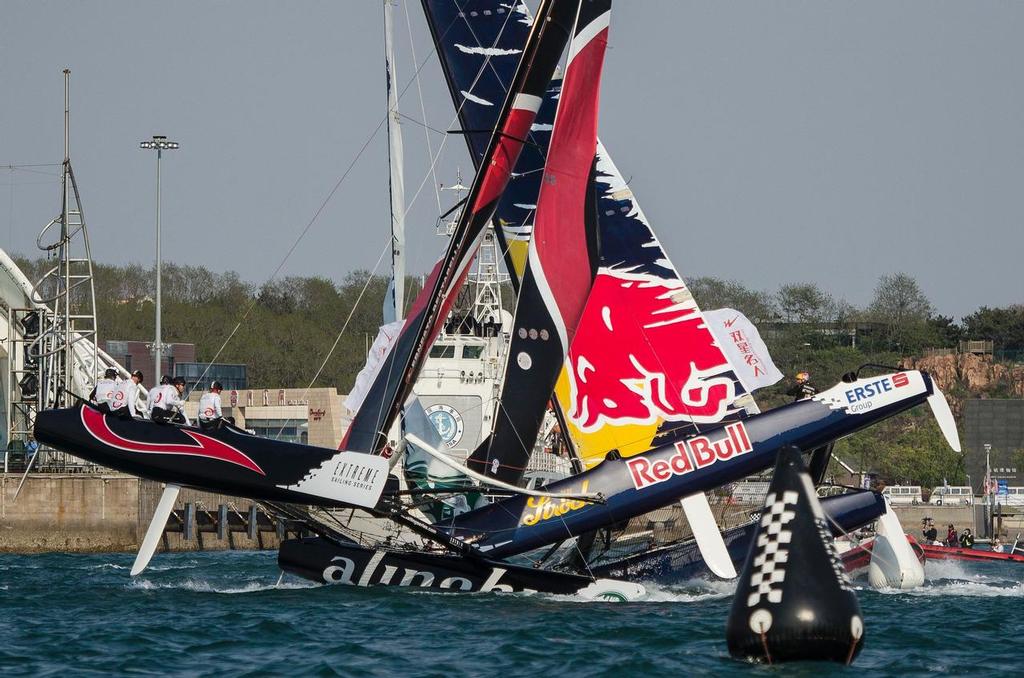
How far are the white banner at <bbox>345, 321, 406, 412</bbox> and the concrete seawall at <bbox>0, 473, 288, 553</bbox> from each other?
42.6ft

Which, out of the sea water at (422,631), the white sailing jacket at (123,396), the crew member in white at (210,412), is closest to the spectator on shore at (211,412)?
the crew member in white at (210,412)

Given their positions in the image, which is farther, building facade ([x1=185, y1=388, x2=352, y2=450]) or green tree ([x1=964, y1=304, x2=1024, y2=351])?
green tree ([x1=964, y1=304, x2=1024, y2=351])

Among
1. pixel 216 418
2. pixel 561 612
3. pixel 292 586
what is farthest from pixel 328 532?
pixel 561 612

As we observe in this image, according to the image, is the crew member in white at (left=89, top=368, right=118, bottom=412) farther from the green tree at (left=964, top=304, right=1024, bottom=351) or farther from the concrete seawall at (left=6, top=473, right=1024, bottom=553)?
the green tree at (left=964, top=304, right=1024, bottom=351)

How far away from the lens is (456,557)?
72.6ft

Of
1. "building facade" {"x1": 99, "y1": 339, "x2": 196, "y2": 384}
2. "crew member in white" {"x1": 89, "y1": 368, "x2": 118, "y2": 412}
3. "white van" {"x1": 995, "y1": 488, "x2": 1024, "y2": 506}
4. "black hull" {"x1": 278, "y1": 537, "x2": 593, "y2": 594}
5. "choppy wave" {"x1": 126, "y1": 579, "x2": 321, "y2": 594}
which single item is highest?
"building facade" {"x1": 99, "y1": 339, "x2": 196, "y2": 384}

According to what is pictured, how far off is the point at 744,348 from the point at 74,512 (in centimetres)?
1750

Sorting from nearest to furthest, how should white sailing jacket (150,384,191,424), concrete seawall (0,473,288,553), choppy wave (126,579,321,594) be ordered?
white sailing jacket (150,384,191,424) → choppy wave (126,579,321,594) → concrete seawall (0,473,288,553)

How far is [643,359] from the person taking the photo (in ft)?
85.3

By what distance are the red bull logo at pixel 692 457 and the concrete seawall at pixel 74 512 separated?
1965 cm

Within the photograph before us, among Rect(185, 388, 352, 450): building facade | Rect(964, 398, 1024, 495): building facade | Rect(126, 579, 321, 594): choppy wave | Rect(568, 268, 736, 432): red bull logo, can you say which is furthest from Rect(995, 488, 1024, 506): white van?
Rect(126, 579, 321, 594): choppy wave

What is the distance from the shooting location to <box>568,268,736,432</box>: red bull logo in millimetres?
A: 25562

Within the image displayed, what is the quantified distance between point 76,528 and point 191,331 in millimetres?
45724

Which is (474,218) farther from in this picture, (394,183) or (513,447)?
(394,183)
